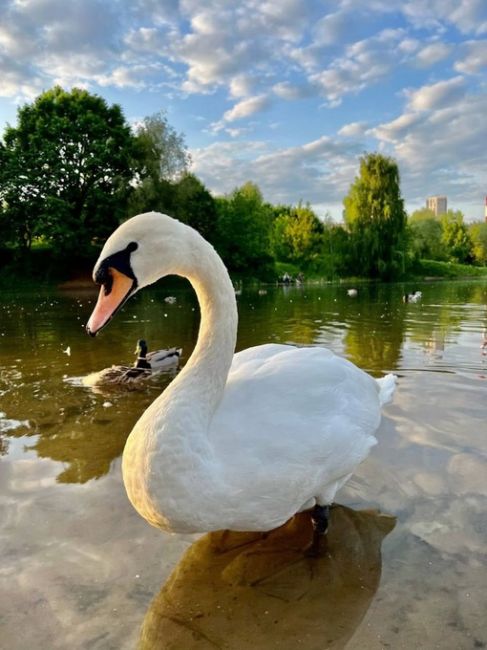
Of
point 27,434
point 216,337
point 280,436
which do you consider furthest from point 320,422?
point 27,434

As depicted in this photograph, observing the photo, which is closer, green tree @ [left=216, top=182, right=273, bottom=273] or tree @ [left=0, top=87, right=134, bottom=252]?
tree @ [left=0, top=87, right=134, bottom=252]

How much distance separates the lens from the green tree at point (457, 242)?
291ft

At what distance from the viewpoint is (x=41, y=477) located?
3.93 m

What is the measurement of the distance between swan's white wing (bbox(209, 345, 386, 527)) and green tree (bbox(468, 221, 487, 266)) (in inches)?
3798

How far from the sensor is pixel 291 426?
2.67 meters

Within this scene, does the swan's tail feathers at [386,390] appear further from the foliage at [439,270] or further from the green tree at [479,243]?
the green tree at [479,243]

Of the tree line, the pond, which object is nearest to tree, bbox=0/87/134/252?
the tree line

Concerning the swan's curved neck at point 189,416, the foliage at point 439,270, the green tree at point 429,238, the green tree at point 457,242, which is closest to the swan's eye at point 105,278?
the swan's curved neck at point 189,416

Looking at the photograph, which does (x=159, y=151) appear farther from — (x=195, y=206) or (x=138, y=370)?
(x=138, y=370)

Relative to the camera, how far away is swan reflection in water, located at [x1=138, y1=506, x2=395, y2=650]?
230 centimetres

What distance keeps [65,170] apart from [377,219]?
28531 mm

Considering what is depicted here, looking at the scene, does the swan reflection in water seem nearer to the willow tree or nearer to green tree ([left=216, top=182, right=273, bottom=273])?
green tree ([left=216, top=182, right=273, bottom=273])

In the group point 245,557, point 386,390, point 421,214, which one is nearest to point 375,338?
point 386,390

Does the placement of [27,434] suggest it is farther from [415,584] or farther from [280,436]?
[415,584]
